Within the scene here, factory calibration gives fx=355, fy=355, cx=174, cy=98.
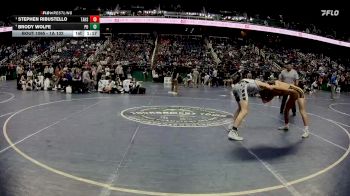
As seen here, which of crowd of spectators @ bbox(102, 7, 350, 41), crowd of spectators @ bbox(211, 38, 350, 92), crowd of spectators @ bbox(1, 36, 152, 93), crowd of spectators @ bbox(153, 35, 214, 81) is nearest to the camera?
crowd of spectators @ bbox(1, 36, 152, 93)

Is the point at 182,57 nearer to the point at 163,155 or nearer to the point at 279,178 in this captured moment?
the point at 163,155

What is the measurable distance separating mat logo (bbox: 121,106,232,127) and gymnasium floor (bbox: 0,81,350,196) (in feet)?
0.09

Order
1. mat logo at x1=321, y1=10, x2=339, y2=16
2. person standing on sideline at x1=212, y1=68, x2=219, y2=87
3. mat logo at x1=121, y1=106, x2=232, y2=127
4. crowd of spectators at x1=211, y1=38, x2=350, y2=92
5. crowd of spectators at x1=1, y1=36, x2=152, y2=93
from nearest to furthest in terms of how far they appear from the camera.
Result: 1. mat logo at x1=121, y1=106, x2=232, y2=127
2. crowd of spectators at x1=1, y1=36, x2=152, y2=93
3. person standing on sideline at x1=212, y1=68, x2=219, y2=87
4. crowd of spectators at x1=211, y1=38, x2=350, y2=92
5. mat logo at x1=321, y1=10, x2=339, y2=16

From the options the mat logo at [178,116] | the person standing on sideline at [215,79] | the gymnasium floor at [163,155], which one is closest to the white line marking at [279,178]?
the gymnasium floor at [163,155]

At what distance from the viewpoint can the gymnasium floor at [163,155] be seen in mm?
4703

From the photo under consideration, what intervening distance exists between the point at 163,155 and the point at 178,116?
4219 millimetres

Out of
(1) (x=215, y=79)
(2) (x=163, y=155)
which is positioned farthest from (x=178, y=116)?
(1) (x=215, y=79)

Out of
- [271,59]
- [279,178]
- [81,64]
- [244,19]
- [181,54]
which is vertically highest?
[244,19]

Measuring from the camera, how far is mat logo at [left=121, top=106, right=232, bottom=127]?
362 inches
